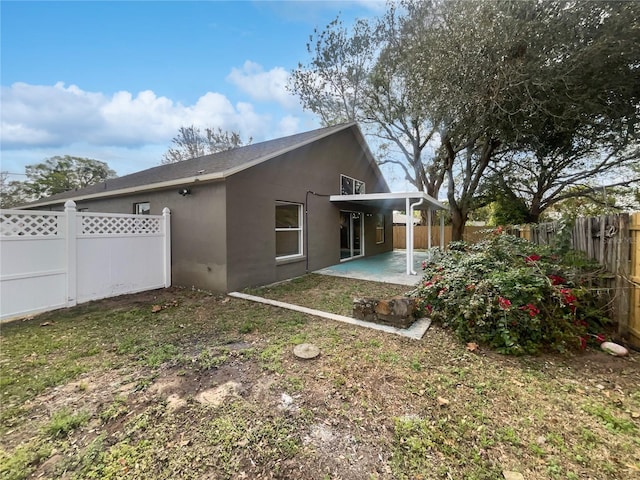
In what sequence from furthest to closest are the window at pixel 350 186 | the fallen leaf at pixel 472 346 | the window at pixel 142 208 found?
the window at pixel 350 186, the window at pixel 142 208, the fallen leaf at pixel 472 346

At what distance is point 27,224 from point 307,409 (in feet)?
19.0

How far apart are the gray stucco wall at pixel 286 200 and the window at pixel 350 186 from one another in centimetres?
26

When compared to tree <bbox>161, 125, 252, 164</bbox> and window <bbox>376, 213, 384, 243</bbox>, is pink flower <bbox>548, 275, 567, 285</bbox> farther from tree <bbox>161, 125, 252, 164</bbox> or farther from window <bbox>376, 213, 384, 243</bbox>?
tree <bbox>161, 125, 252, 164</bbox>

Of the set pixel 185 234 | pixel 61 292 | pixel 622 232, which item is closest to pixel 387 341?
pixel 622 232

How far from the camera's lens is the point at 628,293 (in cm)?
333

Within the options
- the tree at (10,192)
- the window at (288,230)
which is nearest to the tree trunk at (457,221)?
the window at (288,230)

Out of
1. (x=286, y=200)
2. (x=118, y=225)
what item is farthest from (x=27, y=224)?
(x=286, y=200)

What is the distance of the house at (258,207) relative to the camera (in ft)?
20.9

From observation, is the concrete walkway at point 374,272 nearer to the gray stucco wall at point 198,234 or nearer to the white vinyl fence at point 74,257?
the gray stucco wall at point 198,234

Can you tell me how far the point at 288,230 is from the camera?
838 centimetres

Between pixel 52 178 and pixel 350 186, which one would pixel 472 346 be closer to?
pixel 350 186

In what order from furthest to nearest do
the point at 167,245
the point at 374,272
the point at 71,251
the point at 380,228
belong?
1. the point at 380,228
2. the point at 374,272
3. the point at 167,245
4. the point at 71,251

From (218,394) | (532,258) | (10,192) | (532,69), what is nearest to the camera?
(218,394)

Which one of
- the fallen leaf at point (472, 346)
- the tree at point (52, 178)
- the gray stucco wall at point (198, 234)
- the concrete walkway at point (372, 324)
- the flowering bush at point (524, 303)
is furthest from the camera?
the tree at point (52, 178)
